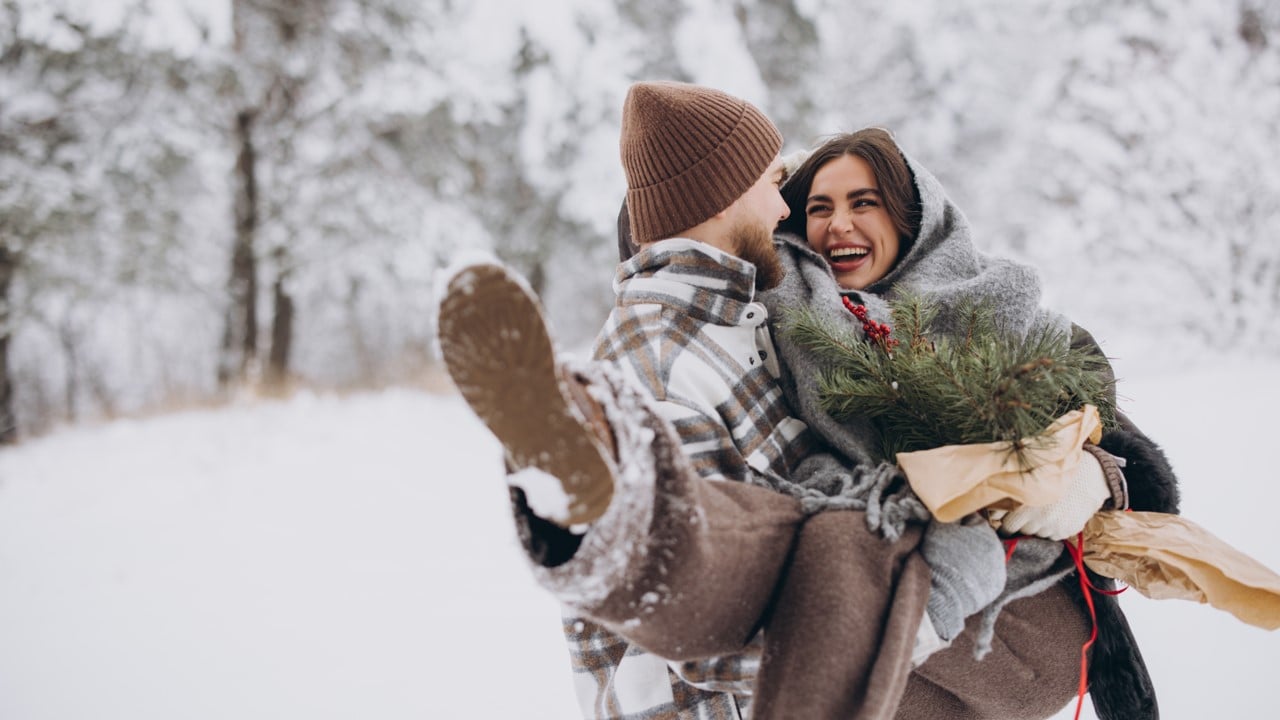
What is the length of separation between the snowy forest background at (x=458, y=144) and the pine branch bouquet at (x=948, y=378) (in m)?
6.88

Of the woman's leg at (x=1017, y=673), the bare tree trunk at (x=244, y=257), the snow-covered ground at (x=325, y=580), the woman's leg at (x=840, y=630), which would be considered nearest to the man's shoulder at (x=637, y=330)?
the woman's leg at (x=840, y=630)

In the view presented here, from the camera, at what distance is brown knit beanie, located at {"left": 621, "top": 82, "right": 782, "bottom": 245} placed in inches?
63.1

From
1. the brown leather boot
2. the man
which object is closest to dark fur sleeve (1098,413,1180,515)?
the man

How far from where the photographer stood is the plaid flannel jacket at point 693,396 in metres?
1.36

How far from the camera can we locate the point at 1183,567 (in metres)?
1.24

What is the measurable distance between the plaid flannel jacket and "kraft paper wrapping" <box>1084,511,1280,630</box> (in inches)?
22.3

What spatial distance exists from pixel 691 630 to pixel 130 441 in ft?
24.6

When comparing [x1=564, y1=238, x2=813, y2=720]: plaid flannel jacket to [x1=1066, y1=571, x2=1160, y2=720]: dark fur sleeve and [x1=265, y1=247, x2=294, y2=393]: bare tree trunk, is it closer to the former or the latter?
[x1=1066, y1=571, x2=1160, y2=720]: dark fur sleeve

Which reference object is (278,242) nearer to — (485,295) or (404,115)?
(404,115)

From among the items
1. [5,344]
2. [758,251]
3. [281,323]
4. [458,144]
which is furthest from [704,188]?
[5,344]

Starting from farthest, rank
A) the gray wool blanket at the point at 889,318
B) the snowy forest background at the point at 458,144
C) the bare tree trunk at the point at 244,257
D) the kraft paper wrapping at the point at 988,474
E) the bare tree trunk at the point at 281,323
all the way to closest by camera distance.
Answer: the bare tree trunk at the point at 281,323
the bare tree trunk at the point at 244,257
the snowy forest background at the point at 458,144
the gray wool blanket at the point at 889,318
the kraft paper wrapping at the point at 988,474

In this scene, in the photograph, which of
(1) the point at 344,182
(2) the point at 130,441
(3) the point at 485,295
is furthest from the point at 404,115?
(3) the point at 485,295

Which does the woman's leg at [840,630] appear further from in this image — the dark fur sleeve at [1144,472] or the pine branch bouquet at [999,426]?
the dark fur sleeve at [1144,472]

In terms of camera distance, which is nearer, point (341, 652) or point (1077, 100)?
point (341, 652)
